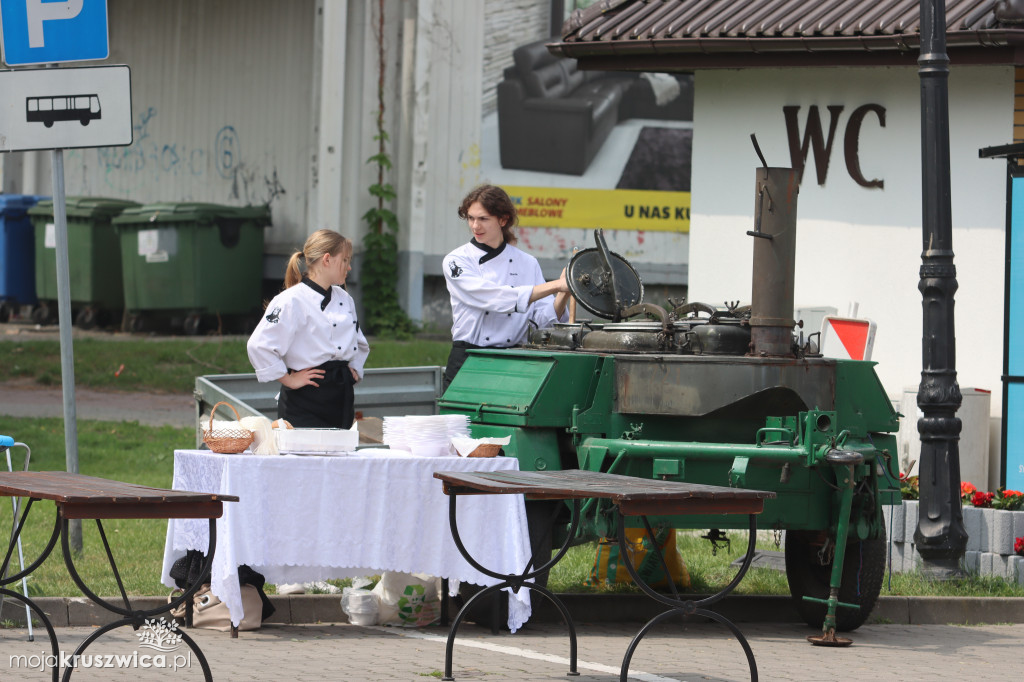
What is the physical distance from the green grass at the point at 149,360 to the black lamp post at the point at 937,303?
8.17m

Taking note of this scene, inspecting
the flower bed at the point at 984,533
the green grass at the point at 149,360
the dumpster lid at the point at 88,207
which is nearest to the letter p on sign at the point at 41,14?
the flower bed at the point at 984,533

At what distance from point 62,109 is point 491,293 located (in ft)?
8.14

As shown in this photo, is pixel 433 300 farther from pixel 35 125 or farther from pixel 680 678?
pixel 680 678

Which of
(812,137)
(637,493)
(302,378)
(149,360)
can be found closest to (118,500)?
(637,493)

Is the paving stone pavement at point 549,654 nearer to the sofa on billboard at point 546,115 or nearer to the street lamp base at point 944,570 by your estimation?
the street lamp base at point 944,570

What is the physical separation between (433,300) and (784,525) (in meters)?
12.6

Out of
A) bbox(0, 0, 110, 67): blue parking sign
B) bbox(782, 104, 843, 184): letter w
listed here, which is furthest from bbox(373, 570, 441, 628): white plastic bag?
bbox(782, 104, 843, 184): letter w

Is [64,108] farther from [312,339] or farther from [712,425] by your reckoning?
[712,425]

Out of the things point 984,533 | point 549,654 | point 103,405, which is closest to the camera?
point 549,654

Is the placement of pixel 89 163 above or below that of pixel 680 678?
above

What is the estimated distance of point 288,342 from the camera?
8.13 m

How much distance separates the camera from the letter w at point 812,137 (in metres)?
12.4

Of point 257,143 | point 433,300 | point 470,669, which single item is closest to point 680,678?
point 470,669

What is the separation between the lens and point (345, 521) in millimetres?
7316
